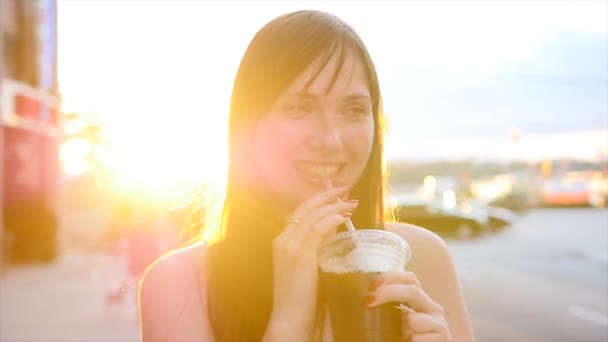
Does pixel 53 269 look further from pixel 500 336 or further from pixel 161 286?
pixel 161 286

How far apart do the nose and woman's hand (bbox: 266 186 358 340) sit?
15 centimetres

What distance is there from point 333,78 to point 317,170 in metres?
0.23

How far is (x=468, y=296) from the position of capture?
35.6 ft

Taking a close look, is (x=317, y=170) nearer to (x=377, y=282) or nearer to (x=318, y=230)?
(x=318, y=230)

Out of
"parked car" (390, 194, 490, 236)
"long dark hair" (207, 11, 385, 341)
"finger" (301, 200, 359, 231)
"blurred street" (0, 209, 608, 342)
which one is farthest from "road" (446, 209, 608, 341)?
"finger" (301, 200, 359, 231)

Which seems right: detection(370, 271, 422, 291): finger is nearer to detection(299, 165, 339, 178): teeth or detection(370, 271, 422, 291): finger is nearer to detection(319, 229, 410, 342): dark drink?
detection(319, 229, 410, 342): dark drink

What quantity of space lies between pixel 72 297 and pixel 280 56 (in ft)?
34.1

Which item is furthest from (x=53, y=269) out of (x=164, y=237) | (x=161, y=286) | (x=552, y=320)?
(x=161, y=286)

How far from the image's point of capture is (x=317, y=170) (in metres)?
1.68

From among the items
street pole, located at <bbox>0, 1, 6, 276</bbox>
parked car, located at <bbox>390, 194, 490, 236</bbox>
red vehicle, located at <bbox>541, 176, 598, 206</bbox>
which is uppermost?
street pole, located at <bbox>0, 1, 6, 276</bbox>

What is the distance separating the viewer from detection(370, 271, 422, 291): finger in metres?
1.41

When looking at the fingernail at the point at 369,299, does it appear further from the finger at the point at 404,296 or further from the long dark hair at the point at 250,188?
the long dark hair at the point at 250,188

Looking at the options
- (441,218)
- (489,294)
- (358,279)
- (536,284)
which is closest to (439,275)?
(358,279)

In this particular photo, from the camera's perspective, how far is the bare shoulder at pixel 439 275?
1.92 metres
